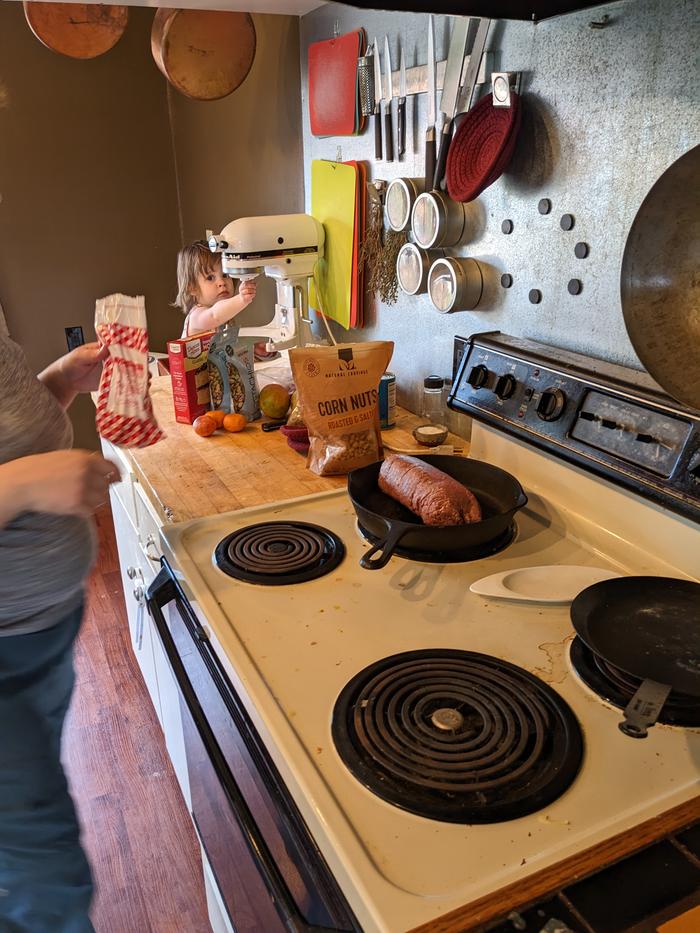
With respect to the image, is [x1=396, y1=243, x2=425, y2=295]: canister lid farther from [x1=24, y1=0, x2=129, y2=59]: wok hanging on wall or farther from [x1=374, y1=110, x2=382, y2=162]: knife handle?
[x1=24, y1=0, x2=129, y2=59]: wok hanging on wall

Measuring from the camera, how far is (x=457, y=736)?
77cm

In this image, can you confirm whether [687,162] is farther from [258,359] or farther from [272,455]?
[258,359]

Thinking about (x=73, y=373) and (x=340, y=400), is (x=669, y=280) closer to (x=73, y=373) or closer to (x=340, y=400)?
(x=340, y=400)

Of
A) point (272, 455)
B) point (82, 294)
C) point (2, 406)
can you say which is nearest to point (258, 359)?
point (272, 455)

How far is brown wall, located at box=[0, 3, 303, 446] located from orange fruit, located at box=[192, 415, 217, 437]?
1.03 meters

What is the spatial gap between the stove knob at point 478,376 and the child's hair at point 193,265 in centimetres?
151

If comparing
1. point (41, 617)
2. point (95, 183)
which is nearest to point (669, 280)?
point (41, 617)

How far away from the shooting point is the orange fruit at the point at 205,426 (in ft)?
5.63

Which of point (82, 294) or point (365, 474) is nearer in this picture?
point (365, 474)

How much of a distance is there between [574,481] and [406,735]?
587 millimetres

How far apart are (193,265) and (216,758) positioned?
2067mm

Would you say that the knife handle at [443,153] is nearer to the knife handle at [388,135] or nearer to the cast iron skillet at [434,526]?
the knife handle at [388,135]

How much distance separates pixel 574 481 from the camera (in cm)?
120

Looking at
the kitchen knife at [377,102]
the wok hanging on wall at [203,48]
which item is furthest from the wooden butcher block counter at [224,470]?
the wok hanging on wall at [203,48]
